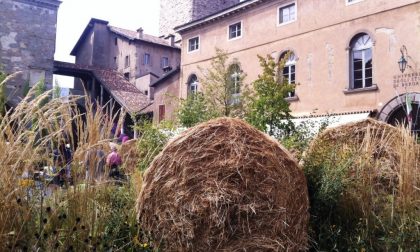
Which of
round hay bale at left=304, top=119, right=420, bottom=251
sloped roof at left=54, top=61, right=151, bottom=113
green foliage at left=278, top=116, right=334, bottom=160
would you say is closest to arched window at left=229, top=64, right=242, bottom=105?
green foliage at left=278, top=116, right=334, bottom=160

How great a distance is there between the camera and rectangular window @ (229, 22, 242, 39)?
17.8 metres

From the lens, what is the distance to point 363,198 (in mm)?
3395

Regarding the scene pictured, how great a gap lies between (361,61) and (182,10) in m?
18.5

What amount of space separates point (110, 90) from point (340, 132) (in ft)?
66.6

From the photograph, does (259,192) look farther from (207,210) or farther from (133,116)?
(133,116)

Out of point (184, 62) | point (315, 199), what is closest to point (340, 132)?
point (315, 199)

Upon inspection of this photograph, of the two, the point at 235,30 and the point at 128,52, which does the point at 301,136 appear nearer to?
the point at 235,30

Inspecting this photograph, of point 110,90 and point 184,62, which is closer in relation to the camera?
point 184,62

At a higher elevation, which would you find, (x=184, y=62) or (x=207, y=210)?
(x=184, y=62)

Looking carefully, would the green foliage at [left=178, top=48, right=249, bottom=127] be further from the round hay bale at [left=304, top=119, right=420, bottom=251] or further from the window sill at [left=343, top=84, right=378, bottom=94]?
the window sill at [left=343, top=84, right=378, bottom=94]

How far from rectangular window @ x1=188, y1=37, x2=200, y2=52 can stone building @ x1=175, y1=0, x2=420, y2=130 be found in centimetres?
182

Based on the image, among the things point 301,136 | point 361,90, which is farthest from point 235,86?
point 361,90

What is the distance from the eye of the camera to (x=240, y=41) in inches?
695

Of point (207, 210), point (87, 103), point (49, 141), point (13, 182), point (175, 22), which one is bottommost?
point (207, 210)
